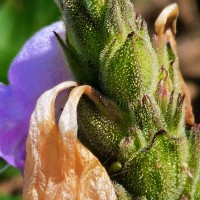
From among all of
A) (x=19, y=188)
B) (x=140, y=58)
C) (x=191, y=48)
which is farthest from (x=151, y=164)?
(x=191, y=48)

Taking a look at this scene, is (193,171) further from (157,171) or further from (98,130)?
(98,130)

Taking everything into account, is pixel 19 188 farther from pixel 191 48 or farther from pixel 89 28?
pixel 89 28

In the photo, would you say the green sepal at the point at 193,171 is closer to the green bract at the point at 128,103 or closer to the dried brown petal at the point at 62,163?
the green bract at the point at 128,103

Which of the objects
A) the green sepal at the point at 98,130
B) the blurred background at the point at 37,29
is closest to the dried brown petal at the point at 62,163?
the green sepal at the point at 98,130

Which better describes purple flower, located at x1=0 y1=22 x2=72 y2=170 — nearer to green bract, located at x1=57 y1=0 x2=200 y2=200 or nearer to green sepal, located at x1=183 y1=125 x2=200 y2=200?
green bract, located at x1=57 y1=0 x2=200 y2=200

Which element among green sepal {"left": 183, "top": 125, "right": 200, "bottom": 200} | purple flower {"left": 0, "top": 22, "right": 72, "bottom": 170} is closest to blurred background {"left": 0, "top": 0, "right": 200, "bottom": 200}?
purple flower {"left": 0, "top": 22, "right": 72, "bottom": 170}

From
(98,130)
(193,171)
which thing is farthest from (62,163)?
(193,171)
